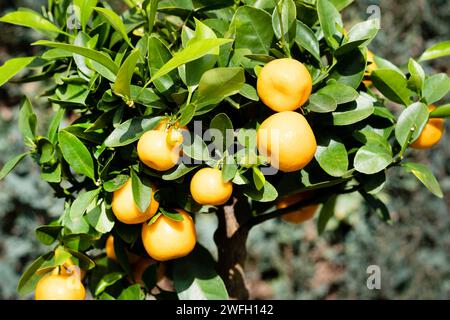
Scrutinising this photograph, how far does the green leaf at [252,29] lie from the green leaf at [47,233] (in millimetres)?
346

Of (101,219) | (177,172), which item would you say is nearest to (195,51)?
(177,172)

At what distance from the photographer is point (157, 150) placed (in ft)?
2.17

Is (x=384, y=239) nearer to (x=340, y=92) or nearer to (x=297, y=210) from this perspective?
(x=297, y=210)

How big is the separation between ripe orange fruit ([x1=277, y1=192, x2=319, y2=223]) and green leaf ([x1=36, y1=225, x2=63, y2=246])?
35cm

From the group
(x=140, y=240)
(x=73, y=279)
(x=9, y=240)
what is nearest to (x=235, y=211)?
(x=140, y=240)

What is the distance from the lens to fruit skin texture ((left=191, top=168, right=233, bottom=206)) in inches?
26.9

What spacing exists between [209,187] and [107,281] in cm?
28

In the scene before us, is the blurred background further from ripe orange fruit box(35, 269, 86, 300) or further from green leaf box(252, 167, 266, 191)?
green leaf box(252, 167, 266, 191)

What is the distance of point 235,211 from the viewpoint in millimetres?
938

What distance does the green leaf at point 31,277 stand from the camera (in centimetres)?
81

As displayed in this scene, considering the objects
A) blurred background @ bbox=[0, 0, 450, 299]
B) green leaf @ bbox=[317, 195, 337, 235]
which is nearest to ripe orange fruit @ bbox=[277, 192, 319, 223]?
green leaf @ bbox=[317, 195, 337, 235]

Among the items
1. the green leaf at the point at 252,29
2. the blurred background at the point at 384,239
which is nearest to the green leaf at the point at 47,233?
the green leaf at the point at 252,29

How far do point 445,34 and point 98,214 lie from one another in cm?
172
